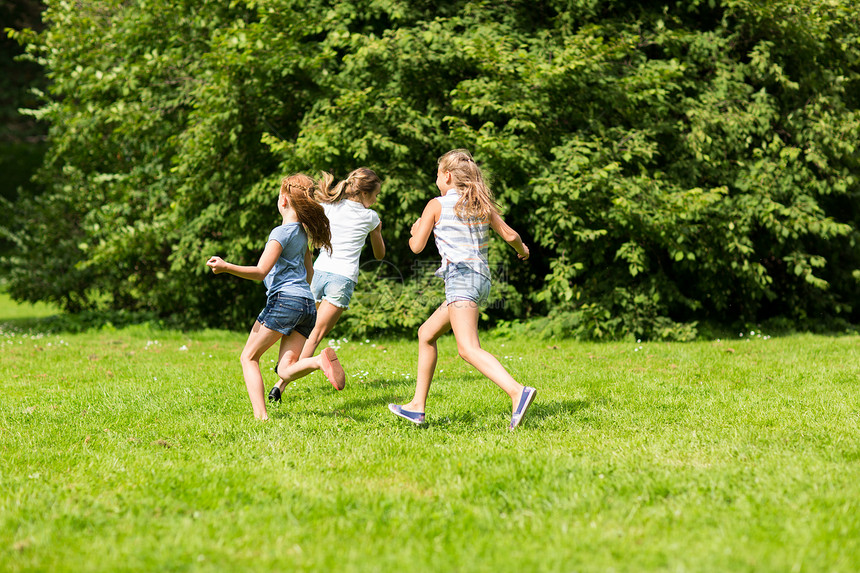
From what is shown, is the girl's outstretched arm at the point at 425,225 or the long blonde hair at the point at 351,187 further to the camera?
the long blonde hair at the point at 351,187

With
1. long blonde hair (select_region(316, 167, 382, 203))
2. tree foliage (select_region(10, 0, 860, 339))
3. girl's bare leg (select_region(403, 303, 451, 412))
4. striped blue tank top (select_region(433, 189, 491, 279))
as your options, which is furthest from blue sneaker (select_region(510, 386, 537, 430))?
tree foliage (select_region(10, 0, 860, 339))

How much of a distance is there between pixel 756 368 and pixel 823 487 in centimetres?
381

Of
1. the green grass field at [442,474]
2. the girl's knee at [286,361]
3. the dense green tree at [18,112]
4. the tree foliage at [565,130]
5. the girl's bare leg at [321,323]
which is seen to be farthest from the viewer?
the dense green tree at [18,112]

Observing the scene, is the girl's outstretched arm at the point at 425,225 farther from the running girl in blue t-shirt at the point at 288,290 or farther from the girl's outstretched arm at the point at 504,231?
→ the running girl in blue t-shirt at the point at 288,290

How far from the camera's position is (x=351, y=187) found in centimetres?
605

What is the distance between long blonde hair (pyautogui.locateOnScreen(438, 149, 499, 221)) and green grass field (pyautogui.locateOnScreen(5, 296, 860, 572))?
139 cm

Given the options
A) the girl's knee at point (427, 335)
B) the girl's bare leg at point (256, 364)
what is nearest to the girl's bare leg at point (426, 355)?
the girl's knee at point (427, 335)

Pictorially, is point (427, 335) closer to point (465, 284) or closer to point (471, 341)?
point (471, 341)

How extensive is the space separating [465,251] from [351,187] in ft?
4.98

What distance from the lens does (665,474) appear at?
3834 millimetres

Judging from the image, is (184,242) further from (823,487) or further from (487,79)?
(823,487)

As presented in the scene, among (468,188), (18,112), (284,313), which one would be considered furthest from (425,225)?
(18,112)

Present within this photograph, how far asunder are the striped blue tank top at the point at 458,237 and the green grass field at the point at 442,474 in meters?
1.09

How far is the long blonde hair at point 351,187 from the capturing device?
237 inches
